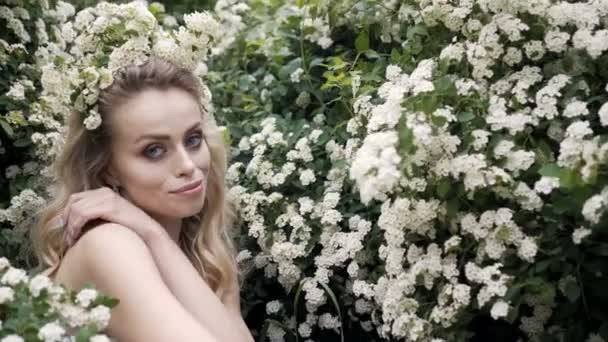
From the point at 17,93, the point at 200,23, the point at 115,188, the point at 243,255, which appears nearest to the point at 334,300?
the point at 243,255

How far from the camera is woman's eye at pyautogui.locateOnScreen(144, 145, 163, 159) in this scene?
123 inches

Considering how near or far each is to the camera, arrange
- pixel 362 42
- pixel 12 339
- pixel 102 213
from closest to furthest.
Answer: pixel 12 339
pixel 102 213
pixel 362 42

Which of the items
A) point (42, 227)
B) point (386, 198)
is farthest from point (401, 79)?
point (42, 227)

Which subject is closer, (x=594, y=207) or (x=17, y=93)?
(x=594, y=207)

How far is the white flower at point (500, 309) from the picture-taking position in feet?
8.24

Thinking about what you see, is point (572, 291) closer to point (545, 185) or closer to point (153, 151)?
point (545, 185)

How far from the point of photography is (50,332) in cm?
229

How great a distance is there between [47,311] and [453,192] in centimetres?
118

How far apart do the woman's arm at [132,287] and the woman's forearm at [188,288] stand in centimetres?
10

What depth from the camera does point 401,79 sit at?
3.09 metres

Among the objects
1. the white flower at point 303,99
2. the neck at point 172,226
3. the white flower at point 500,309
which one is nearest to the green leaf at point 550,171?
the white flower at point 500,309

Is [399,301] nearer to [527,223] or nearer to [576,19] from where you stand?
[527,223]

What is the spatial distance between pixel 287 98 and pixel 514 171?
1.83 meters

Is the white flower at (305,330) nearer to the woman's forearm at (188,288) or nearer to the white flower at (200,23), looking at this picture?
the woman's forearm at (188,288)
